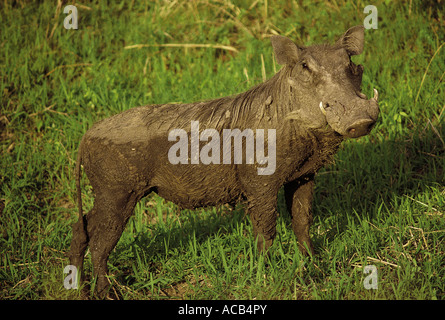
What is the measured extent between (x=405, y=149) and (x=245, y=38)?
2.55m

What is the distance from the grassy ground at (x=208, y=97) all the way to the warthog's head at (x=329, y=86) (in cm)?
105

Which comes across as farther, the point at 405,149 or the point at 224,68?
the point at 224,68

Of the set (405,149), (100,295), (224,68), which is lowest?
(100,295)

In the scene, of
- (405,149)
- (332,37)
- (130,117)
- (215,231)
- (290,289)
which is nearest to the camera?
(290,289)

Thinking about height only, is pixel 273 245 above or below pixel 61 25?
below

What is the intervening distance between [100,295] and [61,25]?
4.27 m

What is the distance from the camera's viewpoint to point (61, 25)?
7.00 metres

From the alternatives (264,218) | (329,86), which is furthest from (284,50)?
(264,218)

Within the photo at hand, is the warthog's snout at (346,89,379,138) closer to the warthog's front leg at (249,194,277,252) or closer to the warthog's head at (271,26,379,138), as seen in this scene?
the warthog's head at (271,26,379,138)

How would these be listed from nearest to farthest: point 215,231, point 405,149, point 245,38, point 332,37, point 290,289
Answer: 1. point 290,289
2. point 215,231
3. point 405,149
4. point 332,37
5. point 245,38

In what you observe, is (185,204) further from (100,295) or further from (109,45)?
(109,45)

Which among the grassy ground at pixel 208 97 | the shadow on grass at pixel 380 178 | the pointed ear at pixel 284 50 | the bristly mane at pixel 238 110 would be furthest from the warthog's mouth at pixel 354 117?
the shadow on grass at pixel 380 178

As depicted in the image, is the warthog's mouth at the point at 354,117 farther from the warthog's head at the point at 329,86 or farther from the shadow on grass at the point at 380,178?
the shadow on grass at the point at 380,178

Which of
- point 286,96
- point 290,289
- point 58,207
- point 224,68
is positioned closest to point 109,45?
point 224,68
